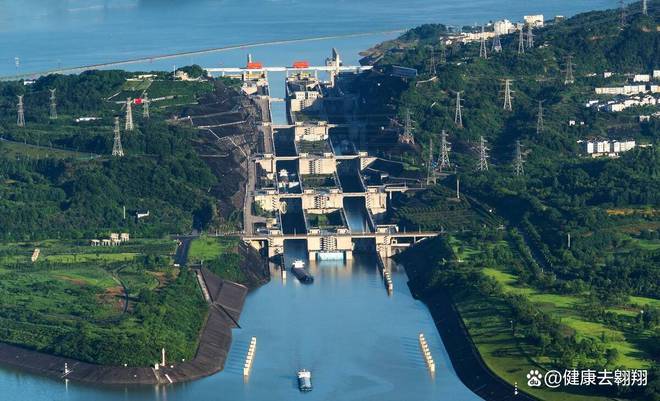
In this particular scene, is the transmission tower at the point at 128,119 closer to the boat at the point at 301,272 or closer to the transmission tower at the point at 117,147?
the transmission tower at the point at 117,147

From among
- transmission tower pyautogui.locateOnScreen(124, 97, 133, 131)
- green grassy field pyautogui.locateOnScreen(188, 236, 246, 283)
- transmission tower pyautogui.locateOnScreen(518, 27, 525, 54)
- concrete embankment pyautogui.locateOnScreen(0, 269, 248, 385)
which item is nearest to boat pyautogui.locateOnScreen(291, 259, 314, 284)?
green grassy field pyautogui.locateOnScreen(188, 236, 246, 283)

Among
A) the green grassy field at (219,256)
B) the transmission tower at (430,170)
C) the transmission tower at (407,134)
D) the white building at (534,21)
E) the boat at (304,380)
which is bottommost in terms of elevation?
the boat at (304,380)

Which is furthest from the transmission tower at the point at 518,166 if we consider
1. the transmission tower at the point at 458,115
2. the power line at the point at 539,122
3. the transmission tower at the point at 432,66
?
the transmission tower at the point at 432,66

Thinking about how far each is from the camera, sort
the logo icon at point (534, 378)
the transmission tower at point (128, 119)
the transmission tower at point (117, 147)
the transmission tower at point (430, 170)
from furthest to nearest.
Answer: the transmission tower at point (128, 119)
the transmission tower at point (117, 147)
the transmission tower at point (430, 170)
the logo icon at point (534, 378)

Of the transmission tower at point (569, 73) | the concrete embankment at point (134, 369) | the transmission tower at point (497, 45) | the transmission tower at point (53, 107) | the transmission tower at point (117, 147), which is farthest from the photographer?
the transmission tower at point (497, 45)

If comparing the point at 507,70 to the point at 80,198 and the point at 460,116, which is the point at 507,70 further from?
the point at 80,198

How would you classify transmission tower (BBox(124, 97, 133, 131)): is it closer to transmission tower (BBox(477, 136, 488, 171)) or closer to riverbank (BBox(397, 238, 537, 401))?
transmission tower (BBox(477, 136, 488, 171))
